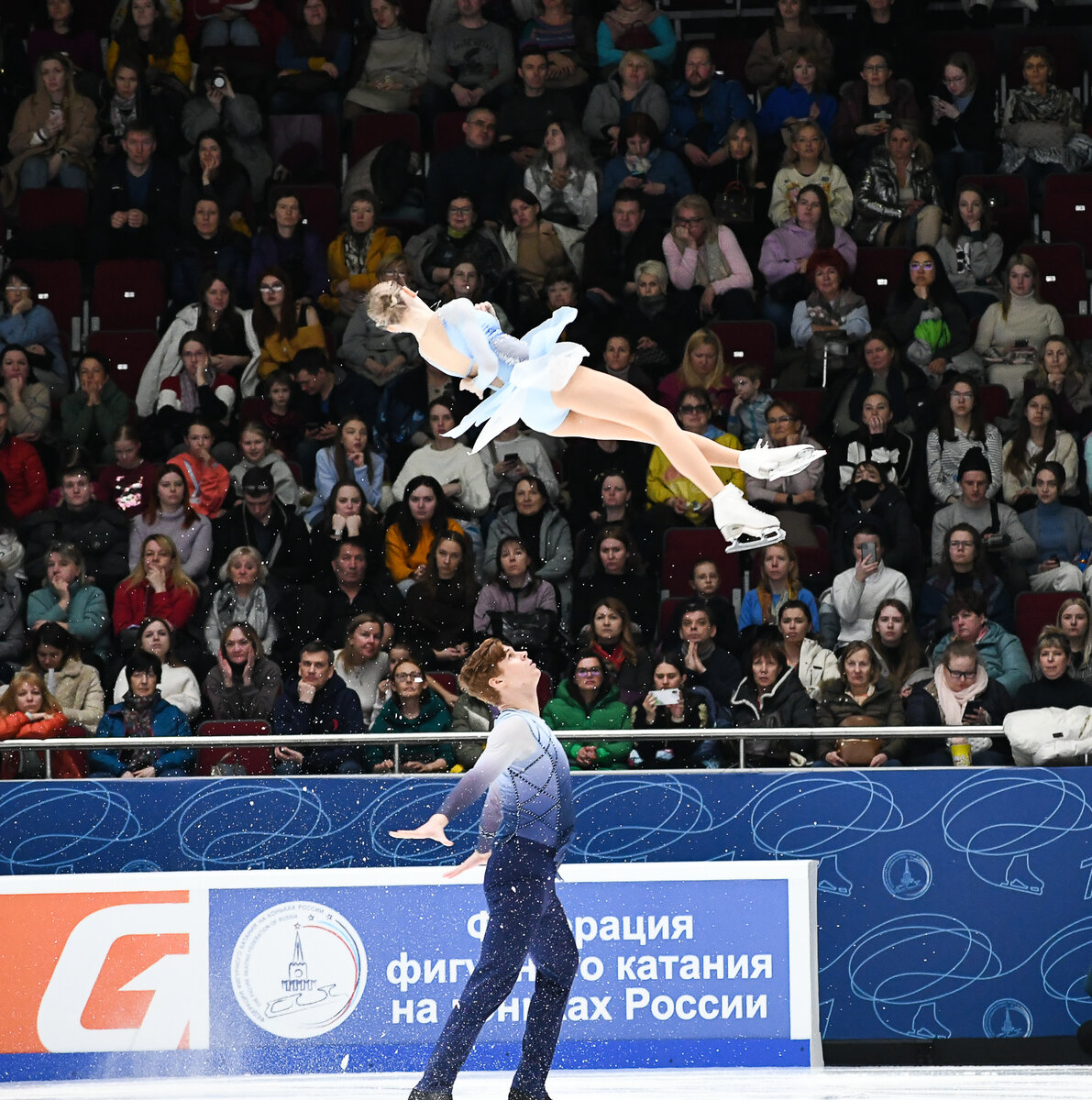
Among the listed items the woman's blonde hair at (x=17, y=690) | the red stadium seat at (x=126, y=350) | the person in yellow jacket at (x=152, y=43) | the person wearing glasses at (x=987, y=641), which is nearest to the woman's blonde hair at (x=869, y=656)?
the person wearing glasses at (x=987, y=641)

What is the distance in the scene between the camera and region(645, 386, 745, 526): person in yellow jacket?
9.90m

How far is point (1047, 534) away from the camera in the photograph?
31.8ft

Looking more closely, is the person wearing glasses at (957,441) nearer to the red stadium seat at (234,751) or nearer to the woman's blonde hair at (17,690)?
the red stadium seat at (234,751)

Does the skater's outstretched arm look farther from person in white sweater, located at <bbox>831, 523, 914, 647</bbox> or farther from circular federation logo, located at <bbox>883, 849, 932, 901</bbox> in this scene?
person in white sweater, located at <bbox>831, 523, 914, 647</bbox>

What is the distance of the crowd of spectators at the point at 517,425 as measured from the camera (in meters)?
8.77

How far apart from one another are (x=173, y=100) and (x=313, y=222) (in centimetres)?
141

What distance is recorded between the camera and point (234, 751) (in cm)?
→ 854

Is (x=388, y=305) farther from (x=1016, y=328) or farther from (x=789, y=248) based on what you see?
(x=1016, y=328)

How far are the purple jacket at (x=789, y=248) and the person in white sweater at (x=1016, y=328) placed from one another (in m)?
0.96

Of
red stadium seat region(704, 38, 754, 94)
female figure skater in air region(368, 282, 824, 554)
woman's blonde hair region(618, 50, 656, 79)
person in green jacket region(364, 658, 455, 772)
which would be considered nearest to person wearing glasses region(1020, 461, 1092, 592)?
person in green jacket region(364, 658, 455, 772)

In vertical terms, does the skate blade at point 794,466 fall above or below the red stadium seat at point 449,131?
below

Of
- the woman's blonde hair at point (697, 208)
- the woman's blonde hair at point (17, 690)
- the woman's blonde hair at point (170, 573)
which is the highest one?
the woman's blonde hair at point (697, 208)

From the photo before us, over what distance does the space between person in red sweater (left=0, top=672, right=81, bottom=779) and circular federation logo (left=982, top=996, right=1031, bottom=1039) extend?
4.30 meters

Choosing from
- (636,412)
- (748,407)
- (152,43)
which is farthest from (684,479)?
(152,43)
